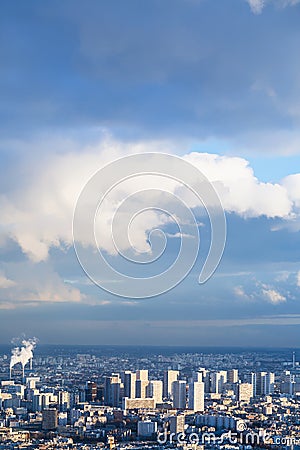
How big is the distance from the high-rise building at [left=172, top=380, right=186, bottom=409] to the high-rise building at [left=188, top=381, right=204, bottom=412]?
0.19 ft

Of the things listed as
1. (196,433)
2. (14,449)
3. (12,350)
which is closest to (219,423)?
(196,433)

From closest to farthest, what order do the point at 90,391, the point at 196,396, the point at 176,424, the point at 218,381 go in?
the point at 176,424 < the point at 196,396 < the point at 90,391 < the point at 218,381

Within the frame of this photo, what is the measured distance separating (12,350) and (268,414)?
224 centimetres

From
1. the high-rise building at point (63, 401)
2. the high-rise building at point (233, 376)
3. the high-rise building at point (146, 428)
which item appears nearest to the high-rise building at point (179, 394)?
the high-rise building at point (233, 376)

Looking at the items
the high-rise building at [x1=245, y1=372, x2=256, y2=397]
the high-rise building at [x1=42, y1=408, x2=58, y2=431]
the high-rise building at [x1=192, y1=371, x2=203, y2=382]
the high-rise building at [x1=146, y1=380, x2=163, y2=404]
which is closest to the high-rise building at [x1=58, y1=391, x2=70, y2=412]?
the high-rise building at [x1=42, y1=408, x2=58, y2=431]

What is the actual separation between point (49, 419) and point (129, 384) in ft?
3.36

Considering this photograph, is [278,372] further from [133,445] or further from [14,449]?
[14,449]

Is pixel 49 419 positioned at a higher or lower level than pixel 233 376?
lower

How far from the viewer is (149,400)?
6.30m

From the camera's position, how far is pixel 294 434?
17.3 feet

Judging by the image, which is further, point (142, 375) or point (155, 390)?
point (142, 375)

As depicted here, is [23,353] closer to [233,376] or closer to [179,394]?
[179,394]

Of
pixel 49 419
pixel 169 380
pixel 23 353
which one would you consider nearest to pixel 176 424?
pixel 49 419

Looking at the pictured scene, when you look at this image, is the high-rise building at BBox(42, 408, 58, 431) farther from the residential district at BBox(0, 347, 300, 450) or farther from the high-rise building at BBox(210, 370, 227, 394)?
the high-rise building at BBox(210, 370, 227, 394)
